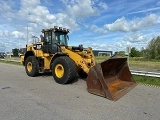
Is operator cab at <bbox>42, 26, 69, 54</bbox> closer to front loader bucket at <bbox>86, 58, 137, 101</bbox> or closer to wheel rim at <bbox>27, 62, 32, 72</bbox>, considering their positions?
wheel rim at <bbox>27, 62, 32, 72</bbox>

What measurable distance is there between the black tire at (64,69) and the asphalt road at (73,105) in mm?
1165

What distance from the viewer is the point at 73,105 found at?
601 cm

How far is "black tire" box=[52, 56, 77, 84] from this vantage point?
9.05 m

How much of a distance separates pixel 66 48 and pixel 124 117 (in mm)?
5629

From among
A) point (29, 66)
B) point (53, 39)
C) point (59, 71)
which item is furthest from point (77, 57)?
point (29, 66)

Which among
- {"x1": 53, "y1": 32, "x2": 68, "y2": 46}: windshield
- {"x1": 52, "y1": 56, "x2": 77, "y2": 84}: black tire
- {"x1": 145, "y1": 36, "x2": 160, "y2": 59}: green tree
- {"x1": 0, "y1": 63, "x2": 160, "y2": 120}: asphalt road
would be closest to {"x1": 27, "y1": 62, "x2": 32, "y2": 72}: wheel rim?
{"x1": 53, "y1": 32, "x2": 68, "y2": 46}: windshield

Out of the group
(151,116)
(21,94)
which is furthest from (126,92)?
(21,94)

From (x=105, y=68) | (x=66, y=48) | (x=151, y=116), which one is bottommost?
(x=151, y=116)

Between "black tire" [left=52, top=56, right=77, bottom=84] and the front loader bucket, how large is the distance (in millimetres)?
1429

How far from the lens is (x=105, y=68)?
27.9ft

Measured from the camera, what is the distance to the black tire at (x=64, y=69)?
29.7 ft

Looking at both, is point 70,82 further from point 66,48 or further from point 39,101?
point 39,101

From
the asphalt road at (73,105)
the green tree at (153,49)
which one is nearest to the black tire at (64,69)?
the asphalt road at (73,105)

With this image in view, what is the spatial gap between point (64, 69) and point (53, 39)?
259 centimetres
